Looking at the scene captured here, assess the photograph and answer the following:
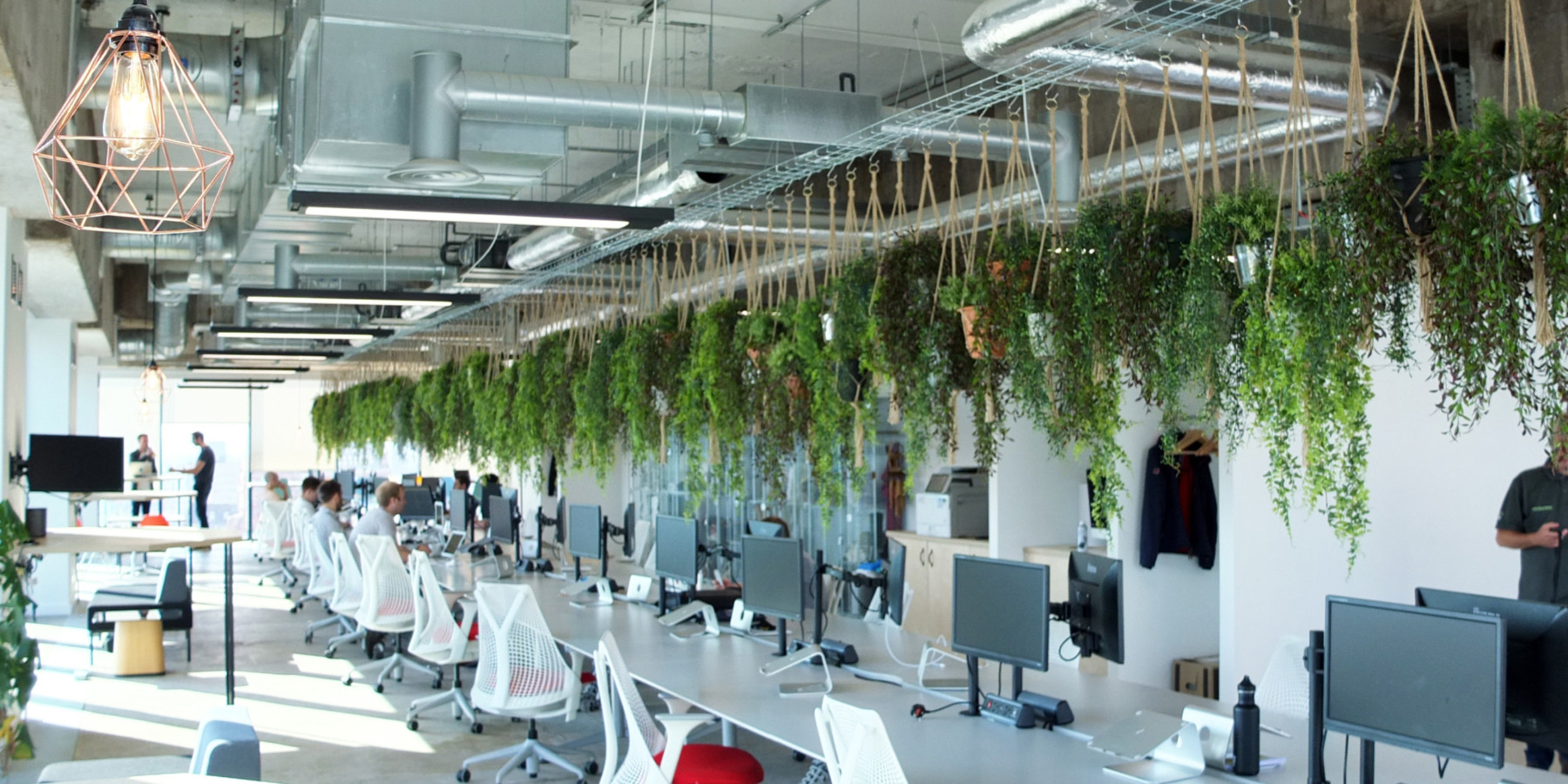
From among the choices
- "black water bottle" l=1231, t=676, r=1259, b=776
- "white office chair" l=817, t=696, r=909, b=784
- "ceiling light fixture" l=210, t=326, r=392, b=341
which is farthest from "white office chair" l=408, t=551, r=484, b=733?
"black water bottle" l=1231, t=676, r=1259, b=776

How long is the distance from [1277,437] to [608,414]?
16.1ft

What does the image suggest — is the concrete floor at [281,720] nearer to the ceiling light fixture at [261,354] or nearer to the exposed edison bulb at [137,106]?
the ceiling light fixture at [261,354]

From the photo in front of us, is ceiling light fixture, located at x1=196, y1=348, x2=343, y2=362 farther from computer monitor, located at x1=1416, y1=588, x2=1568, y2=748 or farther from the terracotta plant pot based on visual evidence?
computer monitor, located at x1=1416, y1=588, x2=1568, y2=748

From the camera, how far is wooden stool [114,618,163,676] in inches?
371

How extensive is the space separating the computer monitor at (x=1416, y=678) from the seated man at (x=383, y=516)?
24.5 feet

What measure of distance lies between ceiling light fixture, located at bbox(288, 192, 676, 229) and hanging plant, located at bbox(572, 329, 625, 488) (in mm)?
2159

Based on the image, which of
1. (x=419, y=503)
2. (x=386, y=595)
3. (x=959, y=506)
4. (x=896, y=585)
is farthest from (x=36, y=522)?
(x=419, y=503)

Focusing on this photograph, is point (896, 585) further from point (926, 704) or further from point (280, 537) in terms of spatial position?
point (280, 537)

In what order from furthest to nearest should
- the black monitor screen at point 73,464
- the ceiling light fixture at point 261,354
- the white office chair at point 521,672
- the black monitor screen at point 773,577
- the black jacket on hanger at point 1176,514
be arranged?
the ceiling light fixture at point 261,354 < the black jacket on hanger at point 1176,514 < the black monitor screen at point 73,464 < the white office chair at point 521,672 < the black monitor screen at point 773,577

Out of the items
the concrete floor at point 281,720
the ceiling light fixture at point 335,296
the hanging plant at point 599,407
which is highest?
the ceiling light fixture at point 335,296

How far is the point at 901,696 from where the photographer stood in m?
4.94

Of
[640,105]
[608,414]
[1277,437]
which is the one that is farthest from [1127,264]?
[608,414]

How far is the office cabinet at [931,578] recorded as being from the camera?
9.95 m

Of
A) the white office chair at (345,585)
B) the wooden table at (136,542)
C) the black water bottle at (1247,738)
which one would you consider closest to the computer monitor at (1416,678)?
the black water bottle at (1247,738)
